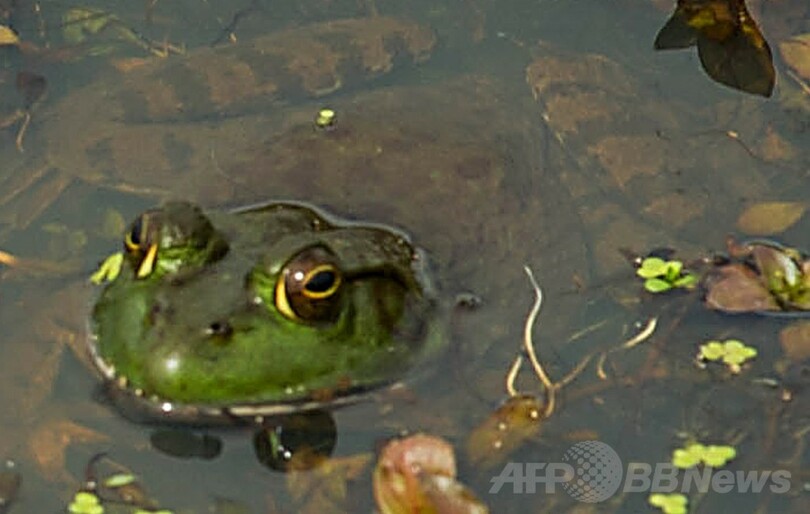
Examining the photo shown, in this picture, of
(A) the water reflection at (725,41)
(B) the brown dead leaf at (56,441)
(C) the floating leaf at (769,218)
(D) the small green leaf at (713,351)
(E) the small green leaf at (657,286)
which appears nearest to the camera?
(B) the brown dead leaf at (56,441)

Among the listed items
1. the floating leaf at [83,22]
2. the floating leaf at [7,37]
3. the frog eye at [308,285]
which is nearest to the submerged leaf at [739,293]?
the frog eye at [308,285]

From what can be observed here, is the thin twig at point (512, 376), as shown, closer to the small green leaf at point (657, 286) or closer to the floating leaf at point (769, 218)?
the small green leaf at point (657, 286)

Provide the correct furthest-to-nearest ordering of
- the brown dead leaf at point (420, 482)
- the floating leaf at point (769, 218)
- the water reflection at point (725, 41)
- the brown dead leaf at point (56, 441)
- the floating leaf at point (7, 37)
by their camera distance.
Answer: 1. the floating leaf at point (7, 37)
2. the water reflection at point (725, 41)
3. the floating leaf at point (769, 218)
4. the brown dead leaf at point (56, 441)
5. the brown dead leaf at point (420, 482)

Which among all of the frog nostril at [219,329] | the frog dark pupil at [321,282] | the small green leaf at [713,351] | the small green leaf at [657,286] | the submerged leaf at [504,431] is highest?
the frog dark pupil at [321,282]

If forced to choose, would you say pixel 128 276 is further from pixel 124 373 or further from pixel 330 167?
pixel 330 167

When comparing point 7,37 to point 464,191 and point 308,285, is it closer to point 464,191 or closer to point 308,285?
point 464,191

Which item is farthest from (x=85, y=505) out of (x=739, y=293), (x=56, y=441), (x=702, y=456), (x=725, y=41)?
(x=725, y=41)
